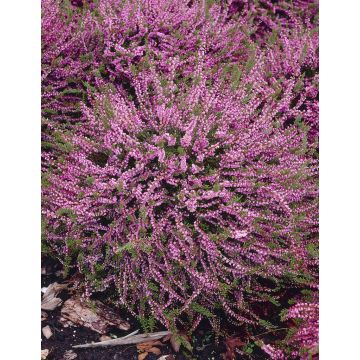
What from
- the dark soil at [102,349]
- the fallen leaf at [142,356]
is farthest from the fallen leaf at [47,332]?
the fallen leaf at [142,356]

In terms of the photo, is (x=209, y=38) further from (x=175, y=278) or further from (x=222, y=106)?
(x=175, y=278)

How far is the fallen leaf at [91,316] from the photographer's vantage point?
185 cm

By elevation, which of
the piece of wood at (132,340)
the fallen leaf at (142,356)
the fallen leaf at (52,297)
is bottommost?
the fallen leaf at (142,356)

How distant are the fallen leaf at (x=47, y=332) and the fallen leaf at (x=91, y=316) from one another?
53mm

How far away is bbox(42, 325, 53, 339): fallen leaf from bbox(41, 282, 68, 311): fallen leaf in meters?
0.08

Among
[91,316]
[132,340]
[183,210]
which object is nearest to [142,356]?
[132,340]

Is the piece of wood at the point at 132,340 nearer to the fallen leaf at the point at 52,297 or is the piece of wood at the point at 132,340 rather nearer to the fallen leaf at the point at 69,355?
the fallen leaf at the point at 69,355

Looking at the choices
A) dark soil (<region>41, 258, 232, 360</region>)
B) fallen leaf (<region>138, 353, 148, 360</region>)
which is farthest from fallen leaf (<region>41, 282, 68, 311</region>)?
fallen leaf (<region>138, 353, 148, 360</region>)

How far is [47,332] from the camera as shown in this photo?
1.82 m

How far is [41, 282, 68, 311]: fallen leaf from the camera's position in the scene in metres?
1.89

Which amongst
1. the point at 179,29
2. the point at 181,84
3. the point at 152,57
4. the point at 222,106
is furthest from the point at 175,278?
the point at 179,29

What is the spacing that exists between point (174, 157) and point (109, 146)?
250mm

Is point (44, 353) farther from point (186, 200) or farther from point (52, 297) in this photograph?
point (186, 200)

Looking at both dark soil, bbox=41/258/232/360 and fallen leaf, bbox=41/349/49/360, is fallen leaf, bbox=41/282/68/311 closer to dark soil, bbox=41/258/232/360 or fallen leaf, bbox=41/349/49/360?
dark soil, bbox=41/258/232/360
